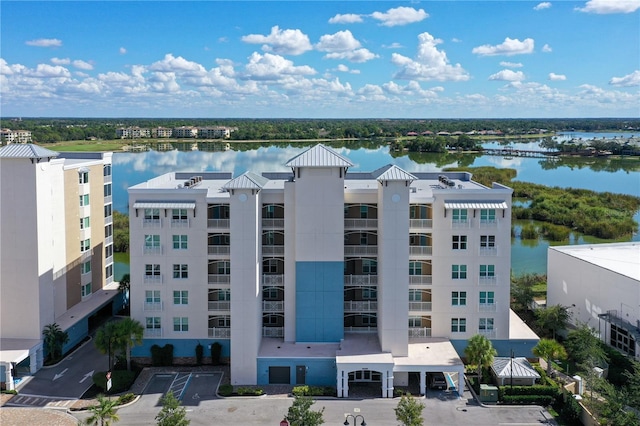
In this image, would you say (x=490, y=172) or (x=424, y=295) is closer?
(x=424, y=295)

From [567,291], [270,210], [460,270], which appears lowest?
[567,291]

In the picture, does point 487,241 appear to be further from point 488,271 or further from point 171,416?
point 171,416

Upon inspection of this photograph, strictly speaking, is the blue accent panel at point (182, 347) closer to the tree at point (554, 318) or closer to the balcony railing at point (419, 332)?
the balcony railing at point (419, 332)

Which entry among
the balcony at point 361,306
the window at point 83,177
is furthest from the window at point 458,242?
the window at point 83,177

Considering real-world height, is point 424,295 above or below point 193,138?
below

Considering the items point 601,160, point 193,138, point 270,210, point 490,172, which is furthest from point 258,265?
point 193,138

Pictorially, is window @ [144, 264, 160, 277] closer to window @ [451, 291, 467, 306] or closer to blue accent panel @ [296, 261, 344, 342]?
blue accent panel @ [296, 261, 344, 342]

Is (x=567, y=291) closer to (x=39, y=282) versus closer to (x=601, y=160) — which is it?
(x=39, y=282)
